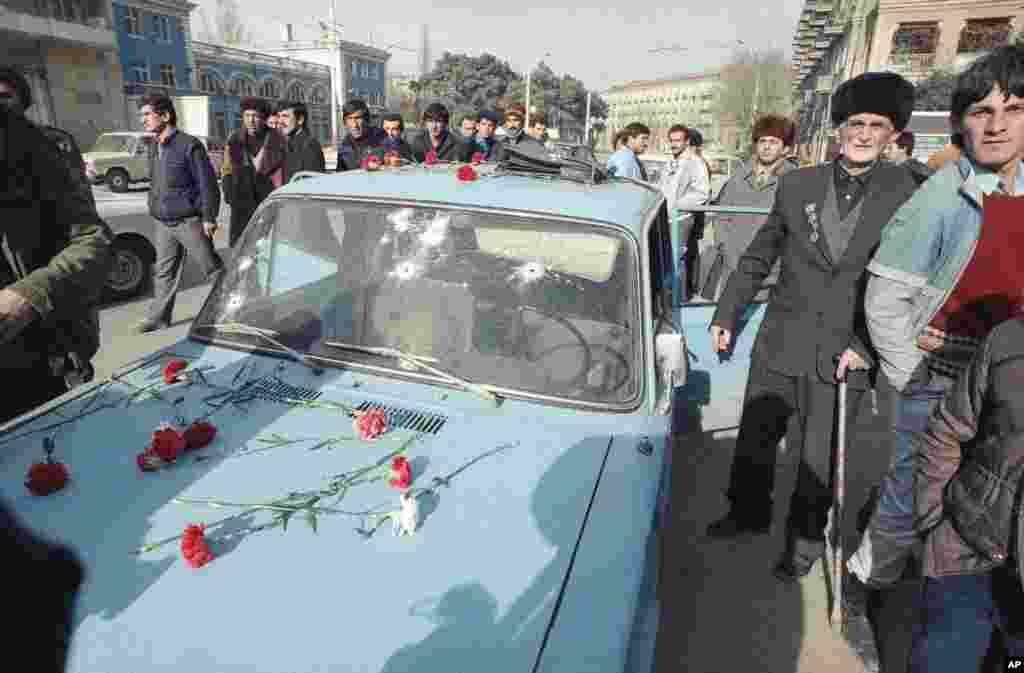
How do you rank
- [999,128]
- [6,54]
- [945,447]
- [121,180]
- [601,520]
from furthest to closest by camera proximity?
[6,54], [121,180], [999,128], [945,447], [601,520]

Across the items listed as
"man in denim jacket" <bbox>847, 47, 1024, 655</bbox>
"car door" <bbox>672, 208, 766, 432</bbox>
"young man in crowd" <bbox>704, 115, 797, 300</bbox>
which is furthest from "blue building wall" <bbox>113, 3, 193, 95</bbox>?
"man in denim jacket" <bbox>847, 47, 1024, 655</bbox>

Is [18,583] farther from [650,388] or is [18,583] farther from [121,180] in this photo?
[121,180]

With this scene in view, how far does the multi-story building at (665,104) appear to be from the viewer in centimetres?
9208

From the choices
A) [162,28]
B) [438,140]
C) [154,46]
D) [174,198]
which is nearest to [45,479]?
[174,198]

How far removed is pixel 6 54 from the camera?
28.5 m

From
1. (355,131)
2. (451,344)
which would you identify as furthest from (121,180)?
(451,344)

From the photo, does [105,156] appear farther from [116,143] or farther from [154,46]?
[154,46]

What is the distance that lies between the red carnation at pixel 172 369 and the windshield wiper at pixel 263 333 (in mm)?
209

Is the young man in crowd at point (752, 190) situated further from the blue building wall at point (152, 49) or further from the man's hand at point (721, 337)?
the blue building wall at point (152, 49)

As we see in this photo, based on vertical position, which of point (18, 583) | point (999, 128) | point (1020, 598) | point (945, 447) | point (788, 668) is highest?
point (999, 128)

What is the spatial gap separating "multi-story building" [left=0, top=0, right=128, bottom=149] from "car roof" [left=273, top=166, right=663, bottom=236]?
34.7m

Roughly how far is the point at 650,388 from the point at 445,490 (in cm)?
80

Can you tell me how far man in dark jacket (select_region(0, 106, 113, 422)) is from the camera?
77.2 inches

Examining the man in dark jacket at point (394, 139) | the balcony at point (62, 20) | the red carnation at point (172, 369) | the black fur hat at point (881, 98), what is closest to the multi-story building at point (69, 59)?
the balcony at point (62, 20)
